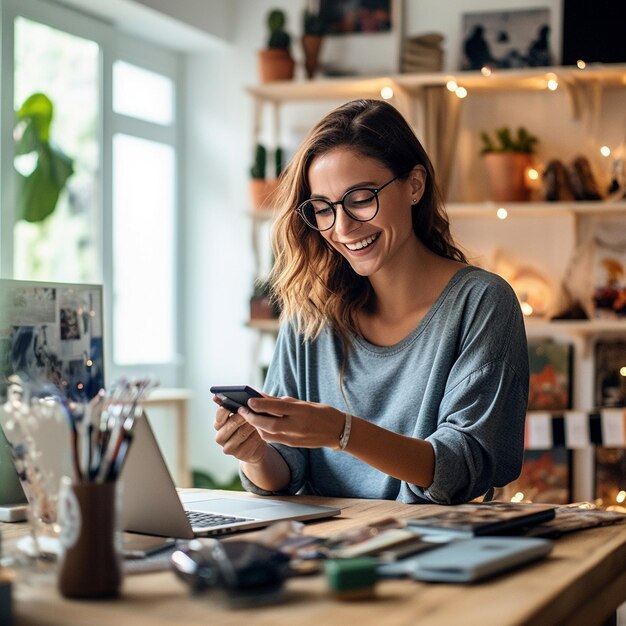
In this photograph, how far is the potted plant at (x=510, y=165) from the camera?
4.12 meters

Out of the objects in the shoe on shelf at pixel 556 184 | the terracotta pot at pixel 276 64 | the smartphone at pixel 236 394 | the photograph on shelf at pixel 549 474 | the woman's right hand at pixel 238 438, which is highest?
the terracotta pot at pixel 276 64

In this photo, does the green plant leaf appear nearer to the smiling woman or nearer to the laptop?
the smiling woman

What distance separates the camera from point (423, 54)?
4340 millimetres

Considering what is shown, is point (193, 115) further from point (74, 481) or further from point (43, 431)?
point (74, 481)

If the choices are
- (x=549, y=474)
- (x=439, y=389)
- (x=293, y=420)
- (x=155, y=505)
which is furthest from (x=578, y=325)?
(x=155, y=505)

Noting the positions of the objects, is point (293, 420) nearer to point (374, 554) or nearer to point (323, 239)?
point (374, 554)

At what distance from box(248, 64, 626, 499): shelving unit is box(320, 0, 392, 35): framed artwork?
0.94 feet

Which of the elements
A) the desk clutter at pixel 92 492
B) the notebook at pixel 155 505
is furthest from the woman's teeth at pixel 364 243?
the desk clutter at pixel 92 492

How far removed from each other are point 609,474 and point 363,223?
2503mm

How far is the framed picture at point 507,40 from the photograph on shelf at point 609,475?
1.55 metres

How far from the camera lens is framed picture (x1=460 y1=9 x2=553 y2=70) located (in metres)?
4.22

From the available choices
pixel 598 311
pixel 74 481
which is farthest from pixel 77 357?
pixel 598 311

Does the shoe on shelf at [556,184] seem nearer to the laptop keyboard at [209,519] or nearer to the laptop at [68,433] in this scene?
the laptop at [68,433]

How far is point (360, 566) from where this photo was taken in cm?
111
